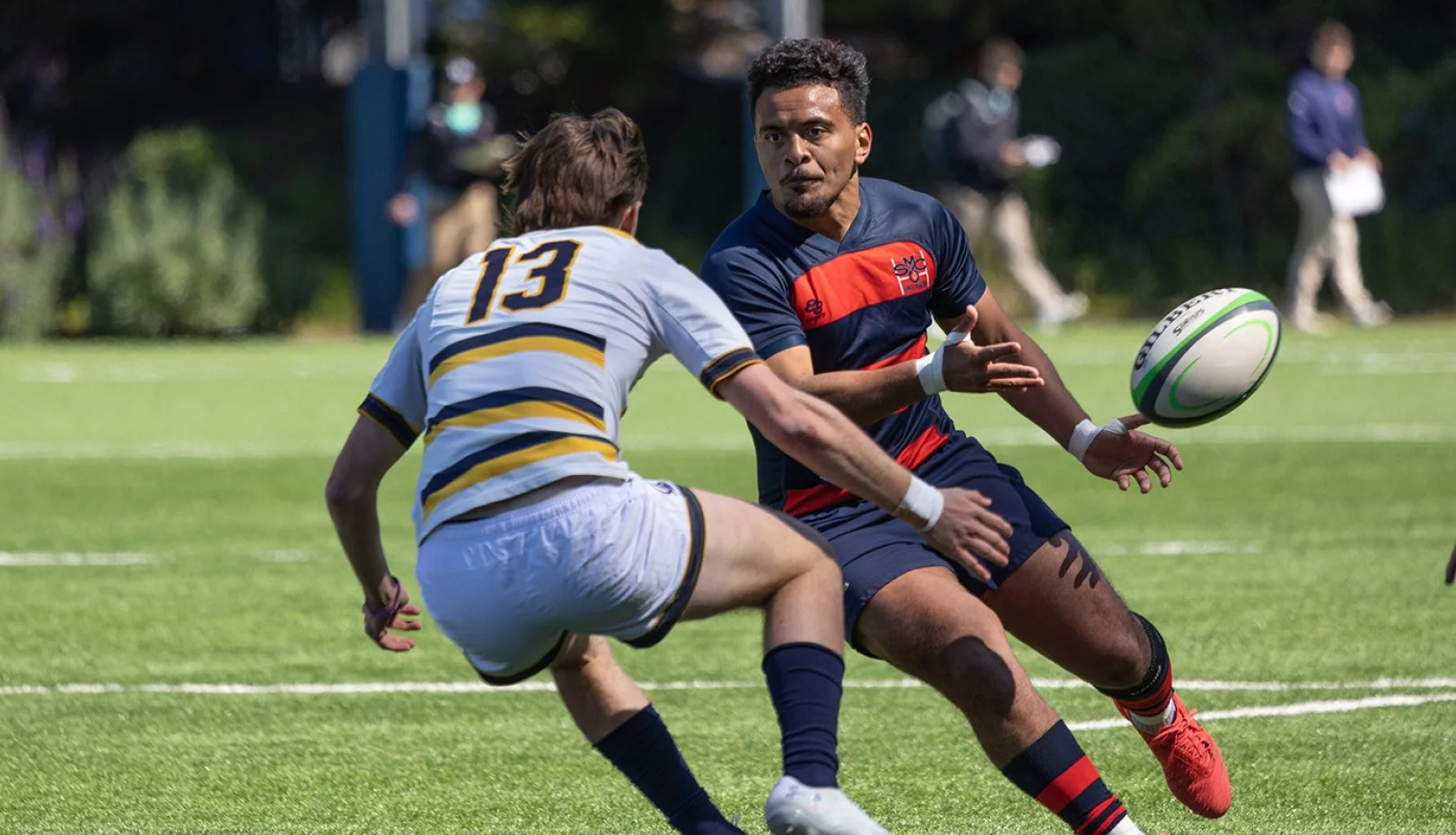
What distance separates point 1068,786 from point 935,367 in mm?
965

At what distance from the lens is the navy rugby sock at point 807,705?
411 centimetres

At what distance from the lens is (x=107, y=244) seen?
22.4 meters

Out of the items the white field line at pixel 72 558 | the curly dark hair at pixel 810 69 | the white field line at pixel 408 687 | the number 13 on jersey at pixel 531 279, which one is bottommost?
the white field line at pixel 72 558

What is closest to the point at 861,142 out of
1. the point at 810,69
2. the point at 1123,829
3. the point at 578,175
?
the point at 810,69

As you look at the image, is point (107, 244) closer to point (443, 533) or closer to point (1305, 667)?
point (1305, 667)

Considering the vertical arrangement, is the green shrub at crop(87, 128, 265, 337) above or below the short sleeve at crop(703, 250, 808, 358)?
below

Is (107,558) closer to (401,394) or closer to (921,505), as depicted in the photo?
(401,394)

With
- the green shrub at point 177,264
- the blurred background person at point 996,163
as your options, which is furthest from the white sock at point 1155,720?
the green shrub at point 177,264

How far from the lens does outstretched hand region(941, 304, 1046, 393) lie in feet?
15.5

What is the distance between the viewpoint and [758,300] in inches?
200

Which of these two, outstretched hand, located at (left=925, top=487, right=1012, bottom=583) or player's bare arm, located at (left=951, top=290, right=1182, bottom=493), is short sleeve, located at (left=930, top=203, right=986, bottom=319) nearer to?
player's bare arm, located at (left=951, top=290, right=1182, bottom=493)

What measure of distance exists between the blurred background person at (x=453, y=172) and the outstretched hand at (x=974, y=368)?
16.1 meters

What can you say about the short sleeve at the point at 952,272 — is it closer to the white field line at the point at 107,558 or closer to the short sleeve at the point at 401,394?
the short sleeve at the point at 401,394

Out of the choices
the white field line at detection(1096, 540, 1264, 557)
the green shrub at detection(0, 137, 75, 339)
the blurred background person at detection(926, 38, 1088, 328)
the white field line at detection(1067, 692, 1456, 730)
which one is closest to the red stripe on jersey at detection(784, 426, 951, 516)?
the white field line at detection(1067, 692, 1456, 730)
